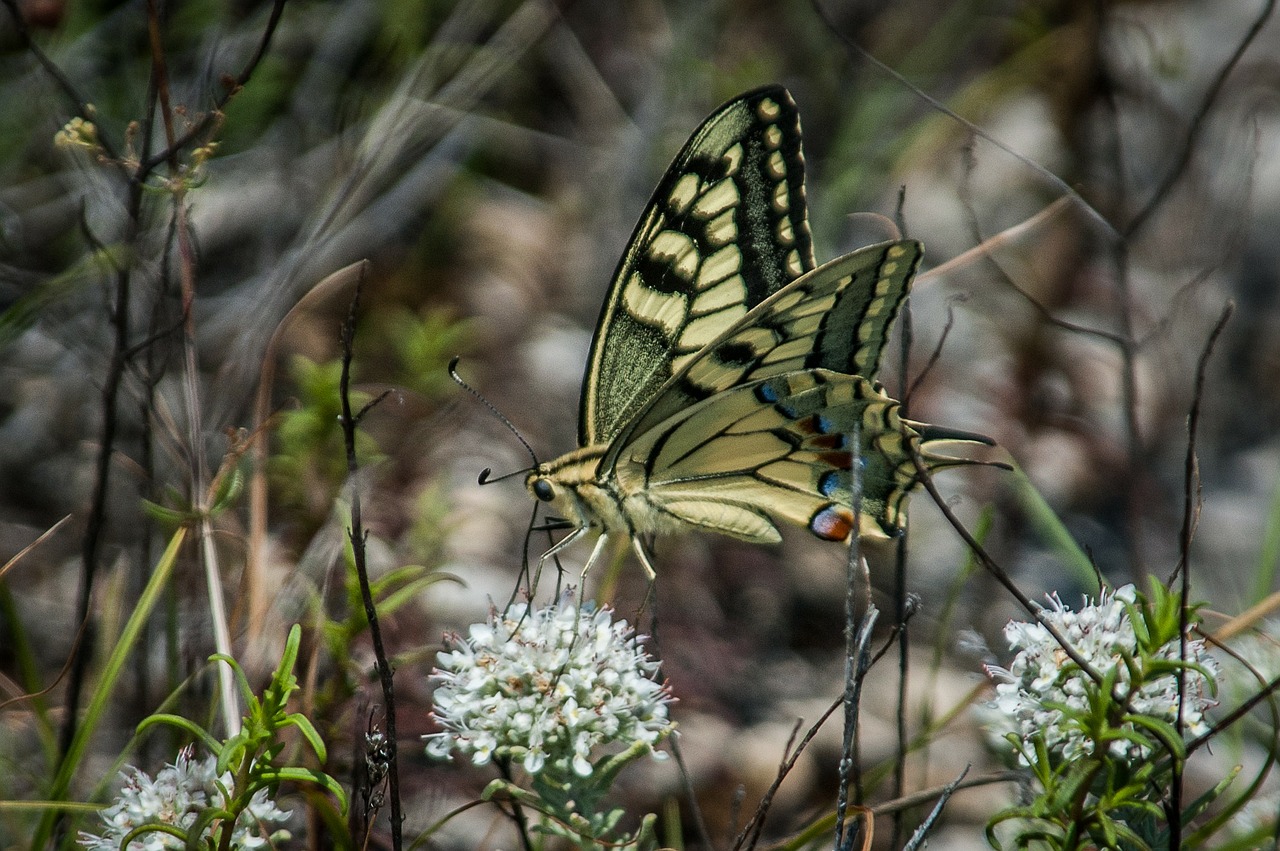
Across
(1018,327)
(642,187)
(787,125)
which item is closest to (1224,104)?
(1018,327)

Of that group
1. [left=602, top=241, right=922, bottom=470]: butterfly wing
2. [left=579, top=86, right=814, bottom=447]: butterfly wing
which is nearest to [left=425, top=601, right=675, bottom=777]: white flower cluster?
[left=602, top=241, right=922, bottom=470]: butterfly wing

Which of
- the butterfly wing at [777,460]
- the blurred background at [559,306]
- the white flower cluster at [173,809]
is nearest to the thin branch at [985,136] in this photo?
the blurred background at [559,306]

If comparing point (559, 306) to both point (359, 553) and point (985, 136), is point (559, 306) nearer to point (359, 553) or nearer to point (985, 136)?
point (985, 136)

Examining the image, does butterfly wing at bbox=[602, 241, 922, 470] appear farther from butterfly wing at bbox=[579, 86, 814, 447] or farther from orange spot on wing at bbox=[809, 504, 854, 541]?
orange spot on wing at bbox=[809, 504, 854, 541]

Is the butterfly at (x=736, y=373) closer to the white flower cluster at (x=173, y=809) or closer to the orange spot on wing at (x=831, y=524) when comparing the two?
the orange spot on wing at (x=831, y=524)

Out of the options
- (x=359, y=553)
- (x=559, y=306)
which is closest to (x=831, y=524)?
(x=359, y=553)
